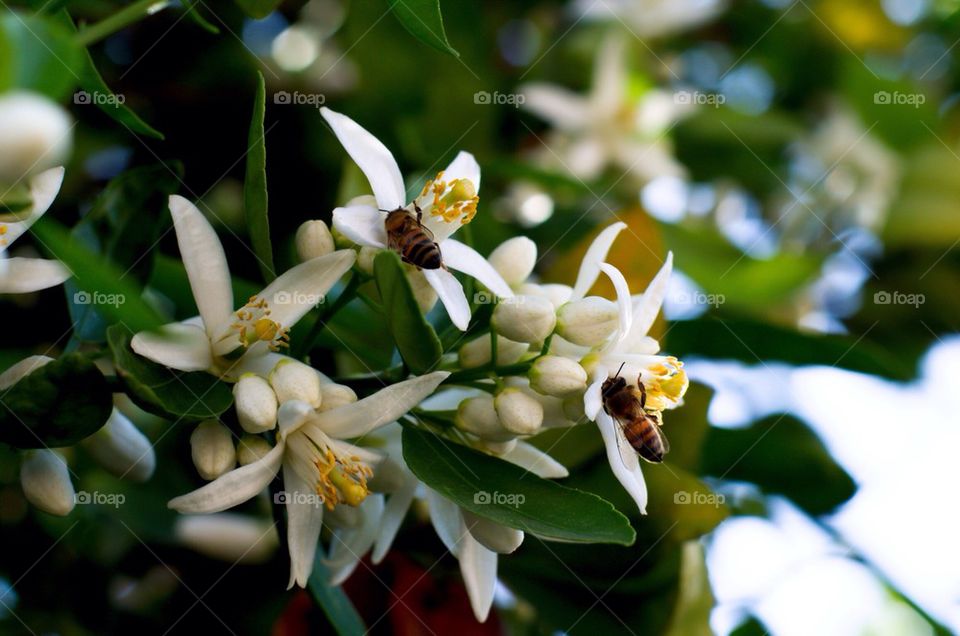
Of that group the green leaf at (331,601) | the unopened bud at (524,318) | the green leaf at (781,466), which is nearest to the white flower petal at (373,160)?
the unopened bud at (524,318)

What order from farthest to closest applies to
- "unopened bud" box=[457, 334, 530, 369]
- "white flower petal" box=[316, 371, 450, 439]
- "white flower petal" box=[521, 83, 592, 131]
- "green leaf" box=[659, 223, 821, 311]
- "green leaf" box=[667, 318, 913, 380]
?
1. "white flower petal" box=[521, 83, 592, 131]
2. "green leaf" box=[659, 223, 821, 311]
3. "green leaf" box=[667, 318, 913, 380]
4. "unopened bud" box=[457, 334, 530, 369]
5. "white flower petal" box=[316, 371, 450, 439]

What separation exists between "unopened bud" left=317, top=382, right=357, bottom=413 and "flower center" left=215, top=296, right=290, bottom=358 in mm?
55

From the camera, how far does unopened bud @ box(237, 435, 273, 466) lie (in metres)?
0.77

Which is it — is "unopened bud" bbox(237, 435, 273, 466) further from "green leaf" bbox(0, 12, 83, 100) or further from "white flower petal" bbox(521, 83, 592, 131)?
"white flower petal" bbox(521, 83, 592, 131)

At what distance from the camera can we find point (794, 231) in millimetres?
1753

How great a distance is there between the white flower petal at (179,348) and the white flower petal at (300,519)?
11 cm

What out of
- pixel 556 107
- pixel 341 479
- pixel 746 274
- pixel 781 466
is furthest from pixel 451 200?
A: pixel 556 107

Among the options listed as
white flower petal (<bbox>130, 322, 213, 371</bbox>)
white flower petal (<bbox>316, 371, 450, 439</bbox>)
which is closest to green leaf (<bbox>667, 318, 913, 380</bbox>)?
white flower petal (<bbox>316, 371, 450, 439</bbox>)

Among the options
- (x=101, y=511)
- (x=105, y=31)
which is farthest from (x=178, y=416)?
(x=101, y=511)

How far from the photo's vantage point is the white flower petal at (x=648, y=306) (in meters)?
0.83

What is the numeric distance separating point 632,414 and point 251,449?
31 cm

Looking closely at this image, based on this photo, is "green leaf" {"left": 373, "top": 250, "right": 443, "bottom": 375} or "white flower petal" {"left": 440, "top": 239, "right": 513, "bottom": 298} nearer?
"green leaf" {"left": 373, "top": 250, "right": 443, "bottom": 375}

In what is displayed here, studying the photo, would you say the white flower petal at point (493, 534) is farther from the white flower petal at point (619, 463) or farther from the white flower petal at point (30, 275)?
the white flower petal at point (30, 275)

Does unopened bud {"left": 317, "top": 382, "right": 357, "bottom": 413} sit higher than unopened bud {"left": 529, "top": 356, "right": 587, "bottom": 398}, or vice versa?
unopened bud {"left": 529, "top": 356, "right": 587, "bottom": 398}
